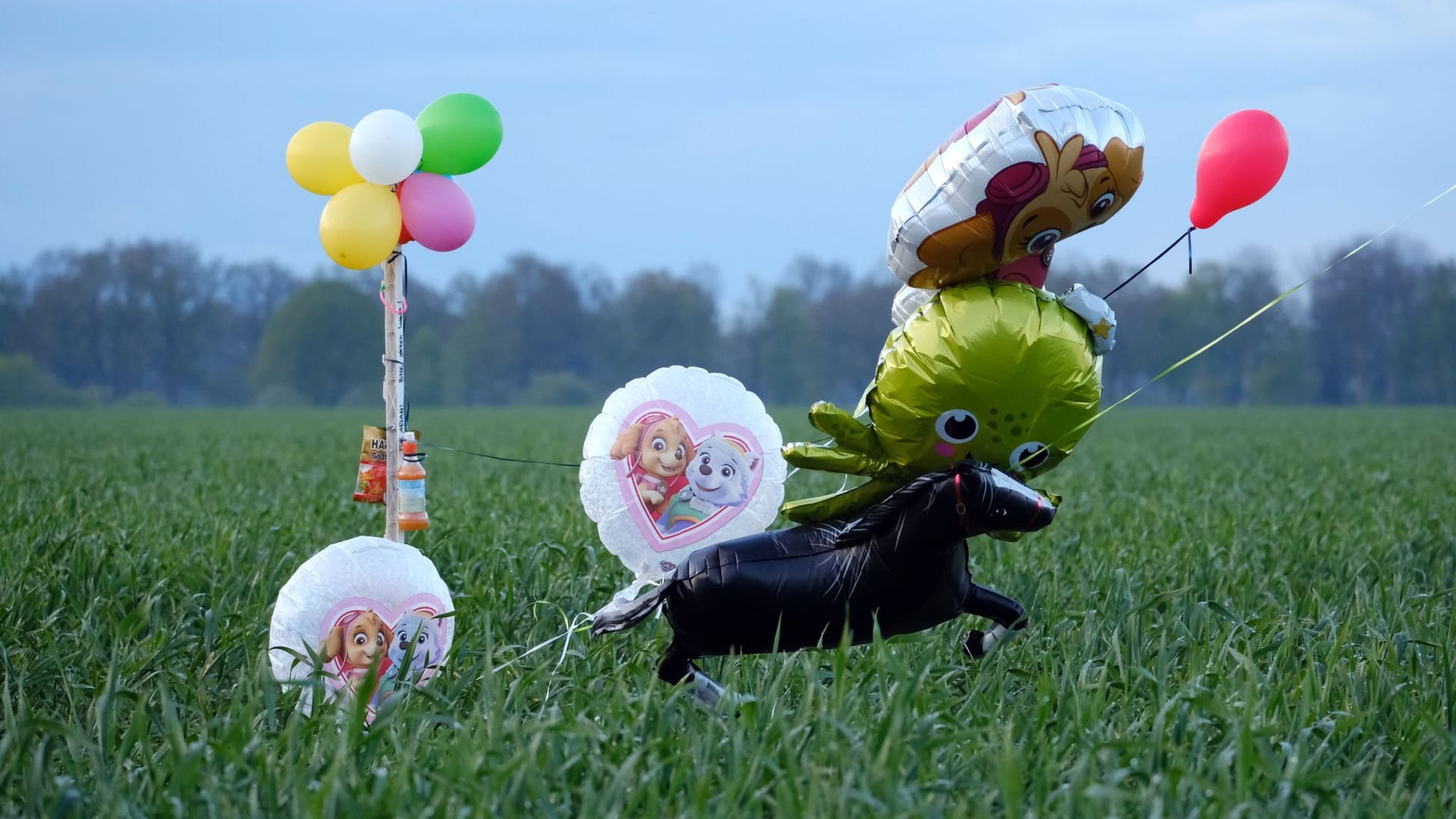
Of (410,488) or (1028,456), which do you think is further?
(410,488)

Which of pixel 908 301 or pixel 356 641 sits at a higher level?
pixel 908 301

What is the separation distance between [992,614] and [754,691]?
69 cm

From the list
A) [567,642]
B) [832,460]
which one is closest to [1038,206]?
[832,460]

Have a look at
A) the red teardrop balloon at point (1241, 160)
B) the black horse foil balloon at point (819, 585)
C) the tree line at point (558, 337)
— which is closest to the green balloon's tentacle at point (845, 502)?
the black horse foil balloon at point (819, 585)

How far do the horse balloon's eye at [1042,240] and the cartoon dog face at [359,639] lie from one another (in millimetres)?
1919

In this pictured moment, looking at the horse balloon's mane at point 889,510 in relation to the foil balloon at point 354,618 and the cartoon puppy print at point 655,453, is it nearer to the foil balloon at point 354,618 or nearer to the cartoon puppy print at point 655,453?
the cartoon puppy print at point 655,453

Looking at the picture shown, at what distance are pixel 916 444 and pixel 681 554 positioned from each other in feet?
3.39

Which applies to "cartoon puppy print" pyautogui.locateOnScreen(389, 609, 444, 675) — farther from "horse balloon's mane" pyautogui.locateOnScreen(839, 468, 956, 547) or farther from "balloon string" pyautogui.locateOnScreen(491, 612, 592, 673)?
"horse balloon's mane" pyautogui.locateOnScreen(839, 468, 956, 547)

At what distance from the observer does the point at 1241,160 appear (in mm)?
2826

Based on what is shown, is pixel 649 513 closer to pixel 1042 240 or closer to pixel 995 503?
pixel 995 503

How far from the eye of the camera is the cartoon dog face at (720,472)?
3.59 m

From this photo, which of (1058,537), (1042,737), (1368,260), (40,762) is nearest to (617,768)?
(1042,737)

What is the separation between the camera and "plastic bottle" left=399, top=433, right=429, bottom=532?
3457 millimetres

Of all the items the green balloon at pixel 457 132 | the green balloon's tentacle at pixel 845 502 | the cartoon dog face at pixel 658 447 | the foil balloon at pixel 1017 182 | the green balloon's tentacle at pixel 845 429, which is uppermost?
the green balloon at pixel 457 132
